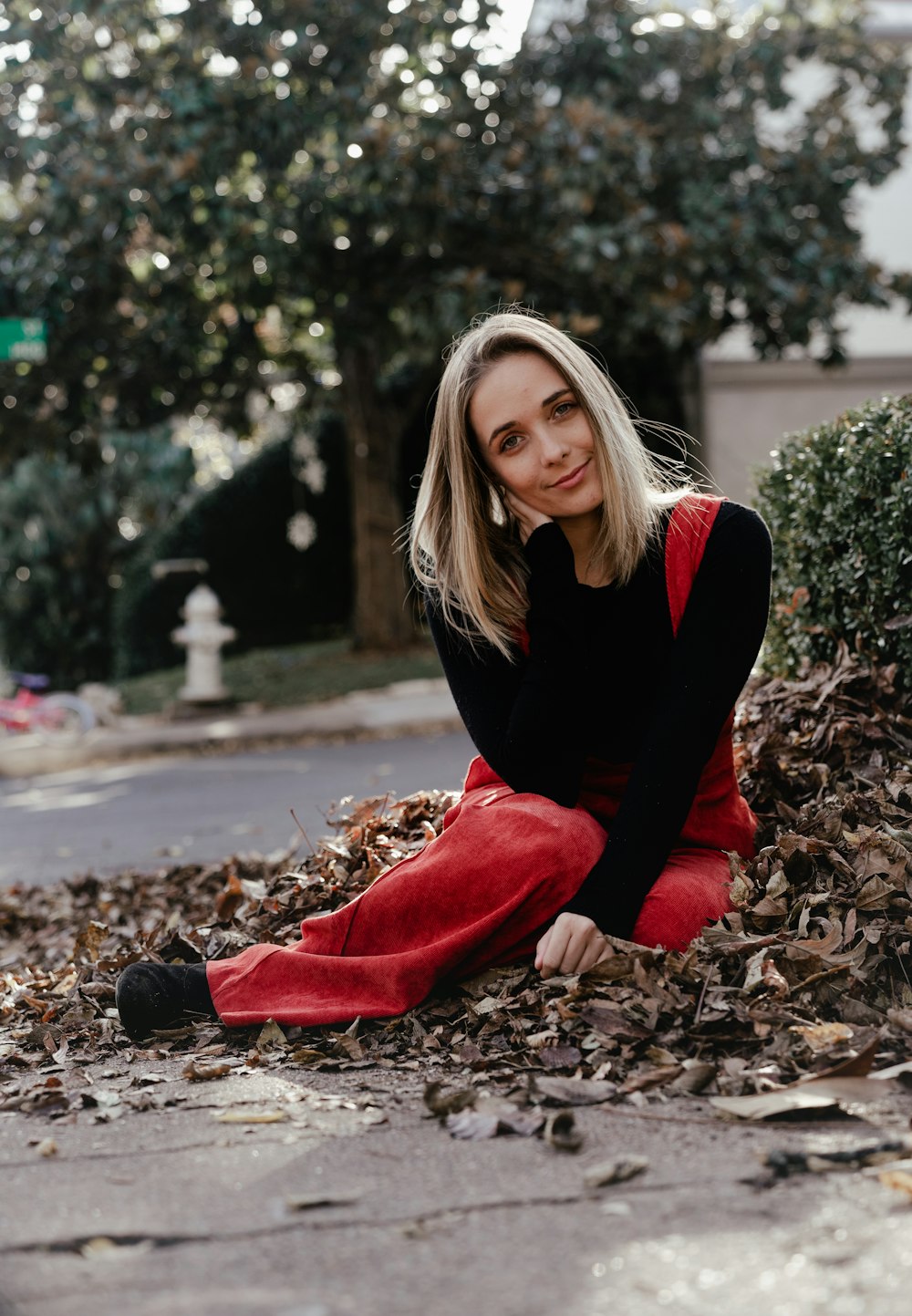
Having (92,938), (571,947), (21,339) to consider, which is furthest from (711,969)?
(21,339)

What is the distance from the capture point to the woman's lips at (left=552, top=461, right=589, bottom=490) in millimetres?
3004

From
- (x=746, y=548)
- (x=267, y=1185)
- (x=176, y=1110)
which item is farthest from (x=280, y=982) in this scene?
(x=746, y=548)

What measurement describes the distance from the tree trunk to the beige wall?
4.68 m

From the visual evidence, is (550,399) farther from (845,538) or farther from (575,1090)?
(575,1090)

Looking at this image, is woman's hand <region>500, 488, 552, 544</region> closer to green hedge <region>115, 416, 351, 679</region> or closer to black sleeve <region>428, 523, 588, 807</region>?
black sleeve <region>428, 523, 588, 807</region>

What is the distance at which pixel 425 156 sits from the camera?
34.8ft

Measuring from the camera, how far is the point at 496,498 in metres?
3.21

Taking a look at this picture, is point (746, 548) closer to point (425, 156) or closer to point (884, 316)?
point (425, 156)

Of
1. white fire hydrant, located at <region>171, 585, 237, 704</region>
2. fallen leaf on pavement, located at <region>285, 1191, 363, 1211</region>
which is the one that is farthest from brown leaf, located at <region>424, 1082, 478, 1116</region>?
white fire hydrant, located at <region>171, 585, 237, 704</region>

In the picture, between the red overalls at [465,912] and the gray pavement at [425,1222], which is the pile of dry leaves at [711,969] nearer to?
the red overalls at [465,912]

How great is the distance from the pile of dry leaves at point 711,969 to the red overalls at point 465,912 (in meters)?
0.06

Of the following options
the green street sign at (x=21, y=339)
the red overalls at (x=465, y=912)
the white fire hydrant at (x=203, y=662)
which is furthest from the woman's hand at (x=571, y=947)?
the white fire hydrant at (x=203, y=662)

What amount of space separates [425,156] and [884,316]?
9.67 meters

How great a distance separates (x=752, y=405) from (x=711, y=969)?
49.3 feet
